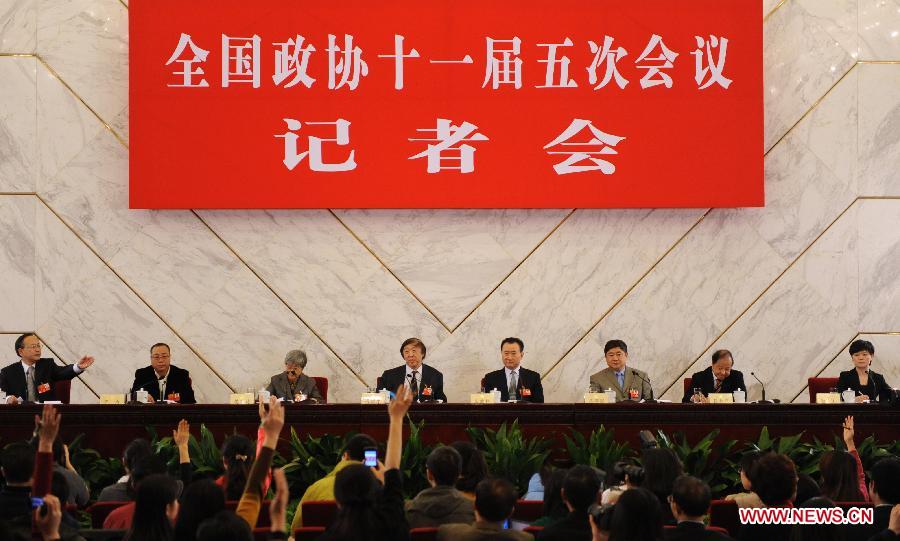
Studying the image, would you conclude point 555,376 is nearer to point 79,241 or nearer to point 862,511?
Answer: point 79,241

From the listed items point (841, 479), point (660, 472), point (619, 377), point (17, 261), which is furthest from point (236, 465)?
point (17, 261)

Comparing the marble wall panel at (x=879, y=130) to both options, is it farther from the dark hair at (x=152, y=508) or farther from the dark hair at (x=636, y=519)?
the dark hair at (x=152, y=508)

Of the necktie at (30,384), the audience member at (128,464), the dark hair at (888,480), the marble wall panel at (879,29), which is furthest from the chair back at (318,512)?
the marble wall panel at (879,29)

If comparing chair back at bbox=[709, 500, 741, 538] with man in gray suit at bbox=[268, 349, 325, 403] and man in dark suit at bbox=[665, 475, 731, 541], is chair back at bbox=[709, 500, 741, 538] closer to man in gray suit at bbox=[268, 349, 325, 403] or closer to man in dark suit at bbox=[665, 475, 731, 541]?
man in dark suit at bbox=[665, 475, 731, 541]

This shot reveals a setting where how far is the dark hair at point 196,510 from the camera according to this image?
2.91 metres

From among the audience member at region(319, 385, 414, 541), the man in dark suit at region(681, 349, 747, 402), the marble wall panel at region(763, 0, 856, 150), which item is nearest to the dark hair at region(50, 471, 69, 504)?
the audience member at region(319, 385, 414, 541)

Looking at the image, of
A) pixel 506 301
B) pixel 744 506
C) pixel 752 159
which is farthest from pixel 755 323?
pixel 744 506

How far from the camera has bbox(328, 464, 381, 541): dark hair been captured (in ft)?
9.86

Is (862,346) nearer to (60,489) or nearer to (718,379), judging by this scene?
(718,379)

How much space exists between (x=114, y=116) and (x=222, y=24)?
100cm

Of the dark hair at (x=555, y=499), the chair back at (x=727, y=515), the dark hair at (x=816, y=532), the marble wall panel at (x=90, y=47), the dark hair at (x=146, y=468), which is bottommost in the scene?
the chair back at (x=727, y=515)

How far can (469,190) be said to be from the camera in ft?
24.7

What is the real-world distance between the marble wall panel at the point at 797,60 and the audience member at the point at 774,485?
4.83m

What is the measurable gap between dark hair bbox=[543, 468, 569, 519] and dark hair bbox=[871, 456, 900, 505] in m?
0.97
